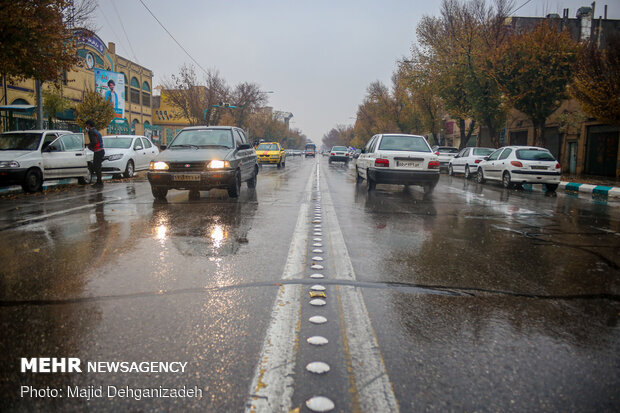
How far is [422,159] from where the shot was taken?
11.8 meters

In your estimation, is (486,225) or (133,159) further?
(133,159)

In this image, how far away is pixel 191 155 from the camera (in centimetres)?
973

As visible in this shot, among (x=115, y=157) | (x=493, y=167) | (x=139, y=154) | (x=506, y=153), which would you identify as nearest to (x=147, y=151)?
(x=139, y=154)

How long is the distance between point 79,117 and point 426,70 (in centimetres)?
2460

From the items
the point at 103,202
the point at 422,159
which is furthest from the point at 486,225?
the point at 103,202

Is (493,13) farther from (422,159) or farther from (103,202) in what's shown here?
(103,202)

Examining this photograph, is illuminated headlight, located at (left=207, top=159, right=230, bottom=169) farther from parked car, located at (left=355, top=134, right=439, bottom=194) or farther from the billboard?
the billboard

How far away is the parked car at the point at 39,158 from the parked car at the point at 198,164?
12.6ft

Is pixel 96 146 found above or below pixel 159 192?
above

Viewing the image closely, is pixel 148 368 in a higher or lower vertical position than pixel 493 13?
lower

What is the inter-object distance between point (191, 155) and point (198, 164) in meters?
0.36

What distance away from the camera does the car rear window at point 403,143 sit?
1250 centimetres

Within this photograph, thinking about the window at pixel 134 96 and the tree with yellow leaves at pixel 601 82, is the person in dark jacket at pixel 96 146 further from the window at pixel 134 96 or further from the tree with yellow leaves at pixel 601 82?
the window at pixel 134 96

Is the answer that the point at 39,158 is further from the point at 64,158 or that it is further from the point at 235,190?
the point at 235,190
